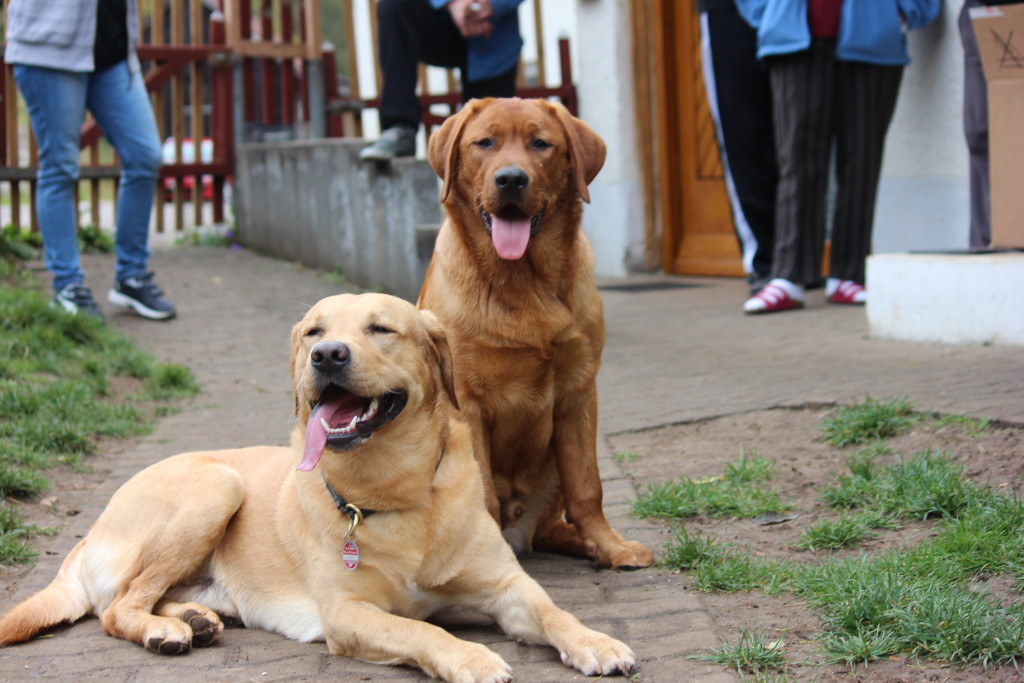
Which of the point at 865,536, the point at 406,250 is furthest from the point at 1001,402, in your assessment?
the point at 406,250

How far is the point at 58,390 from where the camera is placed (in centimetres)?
618

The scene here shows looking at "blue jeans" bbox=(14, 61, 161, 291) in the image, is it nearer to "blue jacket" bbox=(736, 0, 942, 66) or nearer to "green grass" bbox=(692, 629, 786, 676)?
"blue jacket" bbox=(736, 0, 942, 66)

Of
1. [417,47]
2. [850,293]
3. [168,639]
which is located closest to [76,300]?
[417,47]

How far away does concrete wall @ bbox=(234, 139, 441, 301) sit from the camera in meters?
8.69

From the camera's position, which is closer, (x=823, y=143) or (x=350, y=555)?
(x=350, y=555)

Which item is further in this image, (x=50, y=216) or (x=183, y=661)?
(x=50, y=216)

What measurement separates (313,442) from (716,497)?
1.90 meters

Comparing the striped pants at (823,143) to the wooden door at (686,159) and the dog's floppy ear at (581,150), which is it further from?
the dog's floppy ear at (581,150)

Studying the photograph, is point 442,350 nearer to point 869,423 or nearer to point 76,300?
point 869,423

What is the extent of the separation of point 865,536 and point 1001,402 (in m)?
1.42

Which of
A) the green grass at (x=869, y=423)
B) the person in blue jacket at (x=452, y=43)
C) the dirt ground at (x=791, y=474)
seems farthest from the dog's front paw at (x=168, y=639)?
the person in blue jacket at (x=452, y=43)

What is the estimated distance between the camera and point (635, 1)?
10.8 metres

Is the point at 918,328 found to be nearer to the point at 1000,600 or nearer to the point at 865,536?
the point at 865,536

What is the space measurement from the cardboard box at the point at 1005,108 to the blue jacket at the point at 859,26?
1.42 meters
